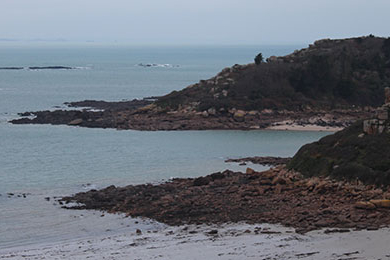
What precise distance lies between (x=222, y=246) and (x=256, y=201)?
4688 mm

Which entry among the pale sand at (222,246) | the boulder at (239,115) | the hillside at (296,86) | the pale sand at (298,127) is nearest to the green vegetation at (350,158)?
the pale sand at (222,246)

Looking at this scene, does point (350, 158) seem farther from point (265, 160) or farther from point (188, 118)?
point (188, 118)

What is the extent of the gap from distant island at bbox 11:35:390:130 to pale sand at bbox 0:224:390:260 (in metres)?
26.4

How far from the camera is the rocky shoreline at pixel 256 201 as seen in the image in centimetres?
1989

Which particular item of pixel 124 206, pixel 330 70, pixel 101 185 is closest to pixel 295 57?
pixel 330 70

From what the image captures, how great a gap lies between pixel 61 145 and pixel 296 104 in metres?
18.9

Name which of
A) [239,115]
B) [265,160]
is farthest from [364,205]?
[239,115]

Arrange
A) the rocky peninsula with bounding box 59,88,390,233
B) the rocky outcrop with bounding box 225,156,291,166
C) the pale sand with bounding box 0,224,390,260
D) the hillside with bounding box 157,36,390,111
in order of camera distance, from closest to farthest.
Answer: the pale sand with bounding box 0,224,390,260 < the rocky peninsula with bounding box 59,88,390,233 < the rocky outcrop with bounding box 225,156,291,166 < the hillside with bounding box 157,36,390,111

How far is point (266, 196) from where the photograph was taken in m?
23.1

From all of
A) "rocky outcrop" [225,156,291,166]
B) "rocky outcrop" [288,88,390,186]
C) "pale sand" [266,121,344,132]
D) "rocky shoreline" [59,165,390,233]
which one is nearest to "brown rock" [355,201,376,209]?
"rocky shoreline" [59,165,390,233]

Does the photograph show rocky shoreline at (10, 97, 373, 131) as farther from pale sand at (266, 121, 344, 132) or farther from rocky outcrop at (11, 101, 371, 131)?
pale sand at (266, 121, 344, 132)

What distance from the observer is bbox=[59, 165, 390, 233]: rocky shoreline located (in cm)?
1989

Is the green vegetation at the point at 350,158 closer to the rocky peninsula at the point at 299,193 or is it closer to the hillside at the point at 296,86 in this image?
the rocky peninsula at the point at 299,193

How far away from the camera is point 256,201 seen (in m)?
22.4
